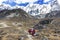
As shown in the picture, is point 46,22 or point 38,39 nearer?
point 38,39

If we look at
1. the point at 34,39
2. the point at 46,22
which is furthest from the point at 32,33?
the point at 46,22

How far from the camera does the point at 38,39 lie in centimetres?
9144

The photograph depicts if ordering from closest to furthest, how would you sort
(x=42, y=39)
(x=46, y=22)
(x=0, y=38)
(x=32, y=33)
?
(x=42, y=39) < (x=0, y=38) < (x=32, y=33) < (x=46, y=22)

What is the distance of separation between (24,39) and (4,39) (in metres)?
10.6

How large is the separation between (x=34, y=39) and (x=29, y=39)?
227 centimetres

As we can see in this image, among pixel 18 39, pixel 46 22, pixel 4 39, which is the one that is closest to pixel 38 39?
pixel 18 39

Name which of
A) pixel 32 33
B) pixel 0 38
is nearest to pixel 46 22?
pixel 32 33

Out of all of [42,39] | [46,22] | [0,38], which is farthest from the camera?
Answer: [46,22]

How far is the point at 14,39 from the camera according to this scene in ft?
298

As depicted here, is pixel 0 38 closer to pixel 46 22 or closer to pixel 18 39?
pixel 18 39

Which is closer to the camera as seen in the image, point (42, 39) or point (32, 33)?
point (42, 39)

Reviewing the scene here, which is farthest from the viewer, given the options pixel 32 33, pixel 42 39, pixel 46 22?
pixel 46 22

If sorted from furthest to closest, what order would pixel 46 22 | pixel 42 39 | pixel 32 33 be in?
pixel 46 22 → pixel 32 33 → pixel 42 39

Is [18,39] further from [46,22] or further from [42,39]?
[46,22]
